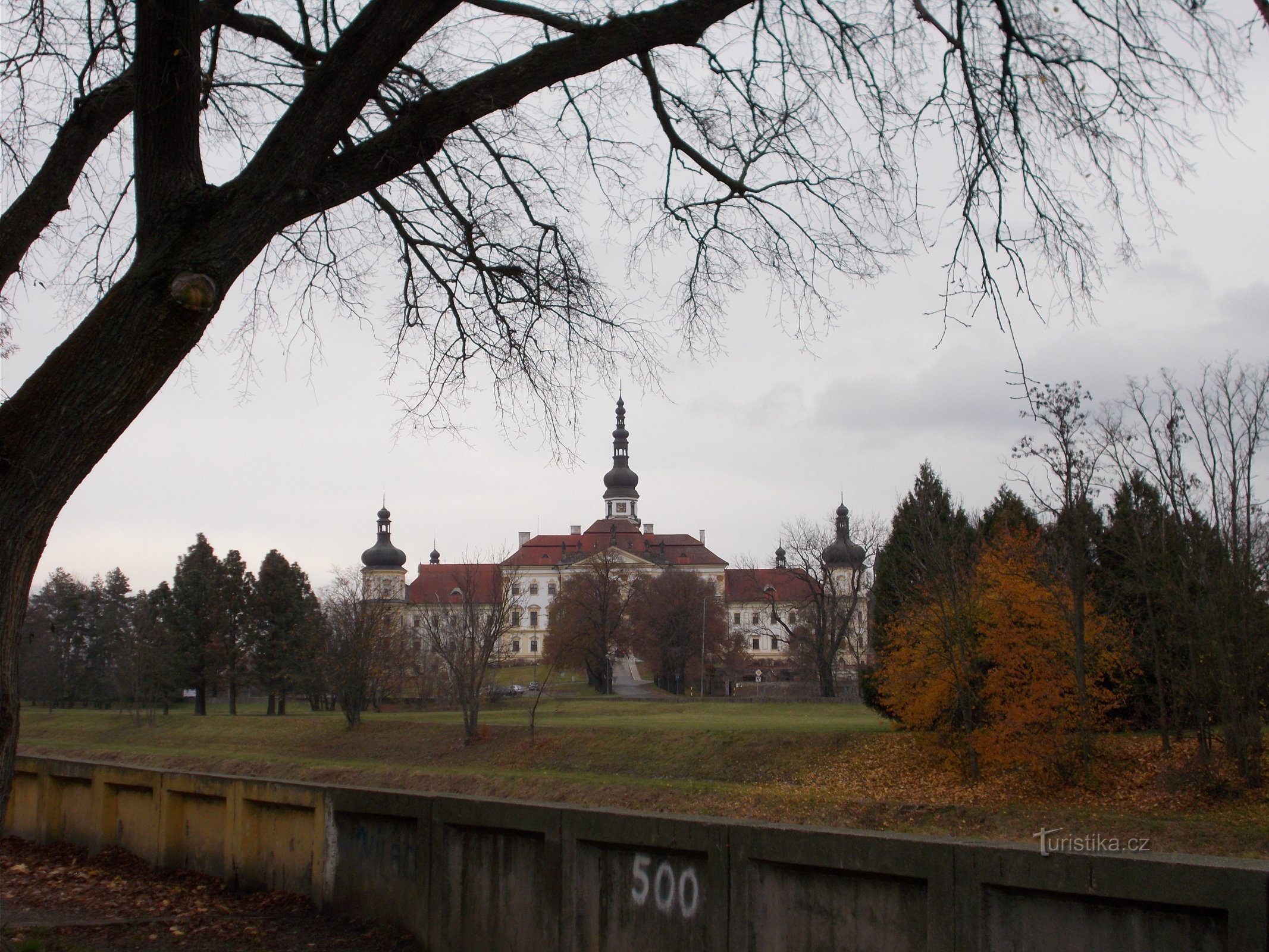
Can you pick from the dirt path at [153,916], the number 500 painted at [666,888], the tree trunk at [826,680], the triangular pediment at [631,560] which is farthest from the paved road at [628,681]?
the number 500 painted at [666,888]

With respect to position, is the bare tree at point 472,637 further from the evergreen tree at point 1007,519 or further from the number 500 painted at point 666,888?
the number 500 painted at point 666,888

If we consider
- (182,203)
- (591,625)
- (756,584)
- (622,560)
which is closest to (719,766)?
(182,203)

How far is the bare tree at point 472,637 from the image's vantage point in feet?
123

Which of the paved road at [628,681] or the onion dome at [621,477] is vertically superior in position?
the onion dome at [621,477]

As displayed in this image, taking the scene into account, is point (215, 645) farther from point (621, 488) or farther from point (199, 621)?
point (621, 488)

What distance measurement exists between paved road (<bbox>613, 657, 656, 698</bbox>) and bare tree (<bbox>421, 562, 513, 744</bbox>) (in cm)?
2069

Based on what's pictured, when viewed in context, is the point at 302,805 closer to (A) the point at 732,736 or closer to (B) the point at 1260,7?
(B) the point at 1260,7

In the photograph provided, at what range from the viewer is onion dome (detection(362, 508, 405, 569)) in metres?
111

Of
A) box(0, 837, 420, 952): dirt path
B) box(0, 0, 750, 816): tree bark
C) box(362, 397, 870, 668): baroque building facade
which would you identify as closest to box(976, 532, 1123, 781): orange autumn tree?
box(0, 837, 420, 952): dirt path

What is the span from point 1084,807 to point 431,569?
97.4m

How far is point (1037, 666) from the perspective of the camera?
24516 mm

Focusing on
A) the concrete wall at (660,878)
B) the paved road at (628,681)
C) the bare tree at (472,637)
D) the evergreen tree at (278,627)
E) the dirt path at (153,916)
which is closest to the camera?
the concrete wall at (660,878)

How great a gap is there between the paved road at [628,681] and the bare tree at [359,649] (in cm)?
1673

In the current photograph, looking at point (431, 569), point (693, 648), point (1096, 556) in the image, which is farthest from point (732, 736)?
point (431, 569)
